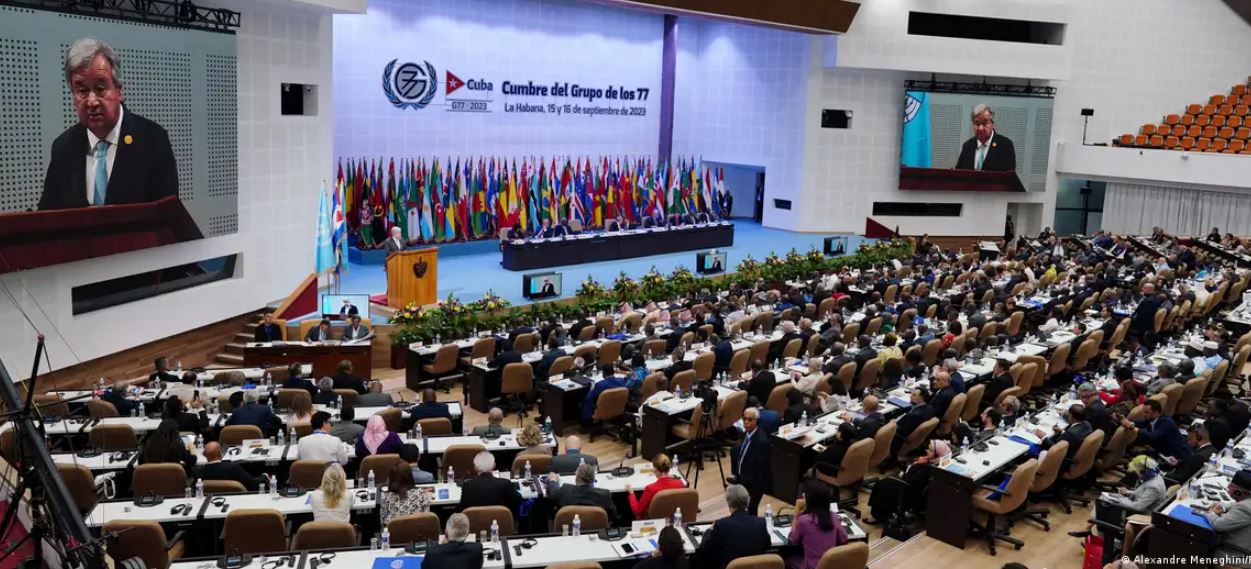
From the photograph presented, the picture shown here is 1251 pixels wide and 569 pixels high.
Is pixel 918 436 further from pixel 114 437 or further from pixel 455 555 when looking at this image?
pixel 114 437

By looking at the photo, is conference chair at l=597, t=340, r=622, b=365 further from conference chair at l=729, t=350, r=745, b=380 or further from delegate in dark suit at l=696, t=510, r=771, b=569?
delegate in dark suit at l=696, t=510, r=771, b=569

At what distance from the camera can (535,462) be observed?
31.1 feet

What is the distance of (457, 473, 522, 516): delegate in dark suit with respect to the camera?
8.43 meters

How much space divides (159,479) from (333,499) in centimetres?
190

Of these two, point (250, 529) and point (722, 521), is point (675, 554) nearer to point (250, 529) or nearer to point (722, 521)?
point (722, 521)

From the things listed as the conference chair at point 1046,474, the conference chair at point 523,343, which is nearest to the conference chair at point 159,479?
the conference chair at point 523,343

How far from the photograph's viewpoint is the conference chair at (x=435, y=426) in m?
10.6

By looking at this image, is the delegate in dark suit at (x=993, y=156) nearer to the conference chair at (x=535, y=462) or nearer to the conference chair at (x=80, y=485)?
the conference chair at (x=535, y=462)

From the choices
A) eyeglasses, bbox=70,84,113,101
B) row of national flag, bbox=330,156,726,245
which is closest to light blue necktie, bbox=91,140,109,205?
eyeglasses, bbox=70,84,113,101

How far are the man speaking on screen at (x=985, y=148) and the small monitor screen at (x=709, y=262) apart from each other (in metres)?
11.7

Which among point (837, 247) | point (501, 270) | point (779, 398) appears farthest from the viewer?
point (837, 247)

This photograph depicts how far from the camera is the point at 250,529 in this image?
7.80m

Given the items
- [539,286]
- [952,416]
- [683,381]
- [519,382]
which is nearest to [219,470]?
[519,382]

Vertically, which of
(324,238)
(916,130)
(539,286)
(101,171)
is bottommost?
(539,286)
